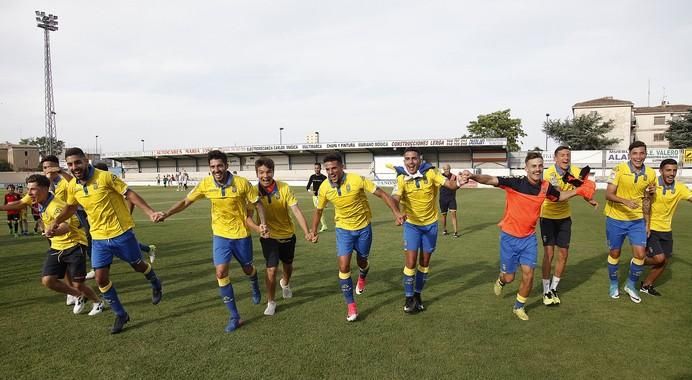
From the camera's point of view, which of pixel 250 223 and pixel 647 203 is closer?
pixel 250 223

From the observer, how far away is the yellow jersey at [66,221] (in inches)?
217

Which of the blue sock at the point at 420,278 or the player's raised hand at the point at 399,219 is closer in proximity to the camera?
the player's raised hand at the point at 399,219

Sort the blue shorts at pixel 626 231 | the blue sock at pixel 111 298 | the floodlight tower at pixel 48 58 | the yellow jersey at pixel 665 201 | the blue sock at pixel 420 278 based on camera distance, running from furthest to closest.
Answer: the floodlight tower at pixel 48 58 → the yellow jersey at pixel 665 201 → the blue shorts at pixel 626 231 → the blue sock at pixel 420 278 → the blue sock at pixel 111 298

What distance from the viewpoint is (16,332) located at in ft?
16.5

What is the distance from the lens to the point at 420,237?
572 centimetres

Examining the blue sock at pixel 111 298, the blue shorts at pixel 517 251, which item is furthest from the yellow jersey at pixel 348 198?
A: the blue sock at pixel 111 298

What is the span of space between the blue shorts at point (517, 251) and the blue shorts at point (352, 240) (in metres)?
1.96

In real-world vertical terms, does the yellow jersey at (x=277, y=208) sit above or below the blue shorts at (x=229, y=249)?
above

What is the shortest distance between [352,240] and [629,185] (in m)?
4.46

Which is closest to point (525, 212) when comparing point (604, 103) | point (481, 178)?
point (481, 178)

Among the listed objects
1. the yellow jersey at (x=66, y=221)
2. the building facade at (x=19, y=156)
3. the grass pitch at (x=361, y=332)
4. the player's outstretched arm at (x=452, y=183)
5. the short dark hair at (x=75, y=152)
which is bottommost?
the grass pitch at (x=361, y=332)

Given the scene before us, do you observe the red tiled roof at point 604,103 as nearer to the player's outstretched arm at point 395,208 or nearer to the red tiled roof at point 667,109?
the red tiled roof at point 667,109

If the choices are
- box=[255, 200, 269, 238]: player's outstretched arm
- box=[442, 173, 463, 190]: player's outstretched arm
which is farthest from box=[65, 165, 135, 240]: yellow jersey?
box=[442, 173, 463, 190]: player's outstretched arm

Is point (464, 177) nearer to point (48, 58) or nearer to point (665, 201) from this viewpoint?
point (665, 201)
